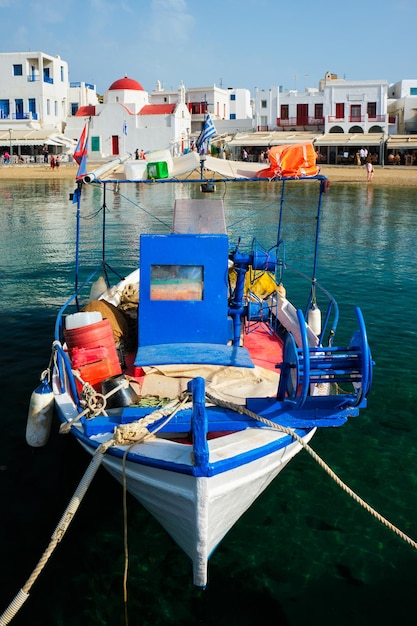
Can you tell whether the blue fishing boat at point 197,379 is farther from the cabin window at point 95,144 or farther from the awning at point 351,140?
the cabin window at point 95,144

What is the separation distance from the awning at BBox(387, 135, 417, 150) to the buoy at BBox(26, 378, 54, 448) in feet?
181

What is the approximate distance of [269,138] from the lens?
62406 mm

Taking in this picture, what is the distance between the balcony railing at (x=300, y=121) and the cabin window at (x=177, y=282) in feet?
216

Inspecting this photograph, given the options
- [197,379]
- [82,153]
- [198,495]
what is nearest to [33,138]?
[82,153]

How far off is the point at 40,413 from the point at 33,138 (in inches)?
2278

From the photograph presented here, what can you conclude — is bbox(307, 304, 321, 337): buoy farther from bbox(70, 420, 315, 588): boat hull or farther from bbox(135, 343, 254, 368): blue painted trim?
bbox(70, 420, 315, 588): boat hull

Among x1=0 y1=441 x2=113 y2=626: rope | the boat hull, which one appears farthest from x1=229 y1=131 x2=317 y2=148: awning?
x1=0 y1=441 x2=113 y2=626: rope

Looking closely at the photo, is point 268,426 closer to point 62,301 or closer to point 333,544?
point 333,544

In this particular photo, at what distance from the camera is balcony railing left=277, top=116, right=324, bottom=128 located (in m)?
68.3

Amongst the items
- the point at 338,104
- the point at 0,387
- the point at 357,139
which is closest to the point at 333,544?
the point at 0,387

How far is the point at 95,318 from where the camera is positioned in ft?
25.2

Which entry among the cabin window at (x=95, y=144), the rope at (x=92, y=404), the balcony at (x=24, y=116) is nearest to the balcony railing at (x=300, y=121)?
the cabin window at (x=95, y=144)

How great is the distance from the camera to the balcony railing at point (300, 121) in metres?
68.3

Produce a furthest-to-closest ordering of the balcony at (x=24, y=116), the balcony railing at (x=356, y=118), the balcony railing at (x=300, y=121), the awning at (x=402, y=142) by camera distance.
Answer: the balcony railing at (x=300, y=121)
the balcony railing at (x=356, y=118)
the balcony at (x=24, y=116)
the awning at (x=402, y=142)
